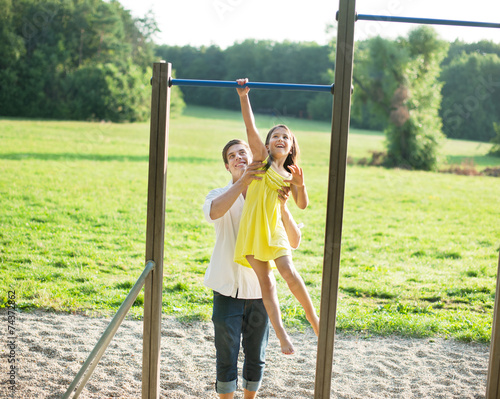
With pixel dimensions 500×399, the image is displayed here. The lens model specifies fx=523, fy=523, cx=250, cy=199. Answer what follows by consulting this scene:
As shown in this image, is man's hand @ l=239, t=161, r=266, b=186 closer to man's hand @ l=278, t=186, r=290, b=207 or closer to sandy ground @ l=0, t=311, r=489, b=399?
man's hand @ l=278, t=186, r=290, b=207

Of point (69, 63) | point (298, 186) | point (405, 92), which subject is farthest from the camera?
point (69, 63)

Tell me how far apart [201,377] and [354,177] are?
13.1 m

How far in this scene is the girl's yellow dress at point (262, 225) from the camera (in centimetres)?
263

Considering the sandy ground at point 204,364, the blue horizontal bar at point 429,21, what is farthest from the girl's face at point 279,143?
the sandy ground at point 204,364

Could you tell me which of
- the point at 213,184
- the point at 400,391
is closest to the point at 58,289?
the point at 400,391

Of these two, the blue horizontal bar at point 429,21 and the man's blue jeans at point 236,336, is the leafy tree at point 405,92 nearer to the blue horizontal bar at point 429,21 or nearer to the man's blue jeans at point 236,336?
the blue horizontal bar at point 429,21

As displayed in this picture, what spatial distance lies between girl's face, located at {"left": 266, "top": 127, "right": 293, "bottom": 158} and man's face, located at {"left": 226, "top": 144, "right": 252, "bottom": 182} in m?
0.13

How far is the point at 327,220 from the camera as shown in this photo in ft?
8.21

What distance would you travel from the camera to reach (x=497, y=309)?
2.57 m

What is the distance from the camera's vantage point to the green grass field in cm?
573

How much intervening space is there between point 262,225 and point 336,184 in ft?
1.44

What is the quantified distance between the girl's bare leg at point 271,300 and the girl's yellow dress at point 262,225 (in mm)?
53

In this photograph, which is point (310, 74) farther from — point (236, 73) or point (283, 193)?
point (283, 193)

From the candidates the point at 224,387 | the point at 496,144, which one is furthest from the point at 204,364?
the point at 496,144
